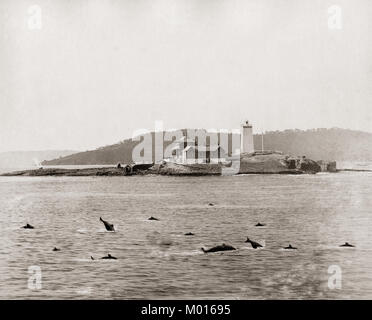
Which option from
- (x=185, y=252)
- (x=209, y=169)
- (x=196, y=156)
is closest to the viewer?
(x=185, y=252)

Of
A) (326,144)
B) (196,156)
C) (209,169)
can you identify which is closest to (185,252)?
(326,144)

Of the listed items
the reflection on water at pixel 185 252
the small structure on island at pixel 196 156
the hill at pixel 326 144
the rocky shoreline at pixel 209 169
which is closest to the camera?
the reflection on water at pixel 185 252

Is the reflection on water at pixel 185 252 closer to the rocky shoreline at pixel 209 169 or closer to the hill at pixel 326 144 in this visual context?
the hill at pixel 326 144

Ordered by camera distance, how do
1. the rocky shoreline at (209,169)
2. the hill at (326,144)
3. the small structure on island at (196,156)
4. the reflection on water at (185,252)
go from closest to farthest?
1. the reflection on water at (185,252)
2. the hill at (326,144)
3. the rocky shoreline at (209,169)
4. the small structure on island at (196,156)

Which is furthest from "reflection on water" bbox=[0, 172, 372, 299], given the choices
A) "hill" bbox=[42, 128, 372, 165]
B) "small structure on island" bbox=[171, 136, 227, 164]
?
"small structure on island" bbox=[171, 136, 227, 164]

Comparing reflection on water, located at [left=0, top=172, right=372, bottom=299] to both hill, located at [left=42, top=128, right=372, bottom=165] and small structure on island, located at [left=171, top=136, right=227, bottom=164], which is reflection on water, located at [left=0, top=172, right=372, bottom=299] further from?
small structure on island, located at [left=171, top=136, right=227, bottom=164]

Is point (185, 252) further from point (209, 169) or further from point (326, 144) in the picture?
point (209, 169)

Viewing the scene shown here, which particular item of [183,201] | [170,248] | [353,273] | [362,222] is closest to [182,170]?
[183,201]

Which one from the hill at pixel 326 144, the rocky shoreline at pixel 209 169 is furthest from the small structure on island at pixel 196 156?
the hill at pixel 326 144
